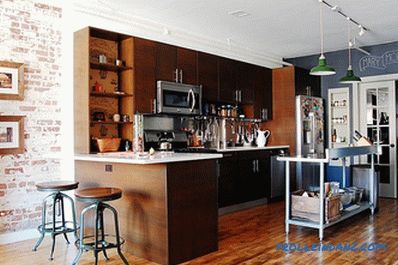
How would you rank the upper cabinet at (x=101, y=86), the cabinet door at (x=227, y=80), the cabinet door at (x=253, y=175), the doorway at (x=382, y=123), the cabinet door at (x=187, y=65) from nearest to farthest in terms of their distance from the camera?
the upper cabinet at (x=101, y=86), the cabinet door at (x=187, y=65), the cabinet door at (x=253, y=175), the cabinet door at (x=227, y=80), the doorway at (x=382, y=123)

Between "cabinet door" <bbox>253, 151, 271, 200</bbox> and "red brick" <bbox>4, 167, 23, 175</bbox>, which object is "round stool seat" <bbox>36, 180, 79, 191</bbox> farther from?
"cabinet door" <bbox>253, 151, 271, 200</bbox>

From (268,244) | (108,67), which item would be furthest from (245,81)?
(268,244)

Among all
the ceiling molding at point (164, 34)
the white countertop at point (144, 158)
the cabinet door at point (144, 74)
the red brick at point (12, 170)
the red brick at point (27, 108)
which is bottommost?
the red brick at point (12, 170)

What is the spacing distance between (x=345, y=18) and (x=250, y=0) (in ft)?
5.42

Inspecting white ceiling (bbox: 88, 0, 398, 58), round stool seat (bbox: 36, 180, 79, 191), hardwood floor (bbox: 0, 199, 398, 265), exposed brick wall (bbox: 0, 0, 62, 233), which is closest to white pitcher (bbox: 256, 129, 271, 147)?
white ceiling (bbox: 88, 0, 398, 58)

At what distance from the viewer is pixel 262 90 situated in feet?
23.1

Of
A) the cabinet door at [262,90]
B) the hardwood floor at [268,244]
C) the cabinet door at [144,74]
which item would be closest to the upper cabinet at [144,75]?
the cabinet door at [144,74]

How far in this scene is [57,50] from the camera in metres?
4.59

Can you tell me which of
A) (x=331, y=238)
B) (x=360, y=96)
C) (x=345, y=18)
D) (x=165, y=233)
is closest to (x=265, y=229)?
(x=331, y=238)

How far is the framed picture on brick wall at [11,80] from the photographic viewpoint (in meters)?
4.09

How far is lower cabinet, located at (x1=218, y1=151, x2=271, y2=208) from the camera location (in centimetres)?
555

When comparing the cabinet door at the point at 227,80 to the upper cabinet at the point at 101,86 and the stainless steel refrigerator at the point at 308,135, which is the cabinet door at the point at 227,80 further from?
the upper cabinet at the point at 101,86

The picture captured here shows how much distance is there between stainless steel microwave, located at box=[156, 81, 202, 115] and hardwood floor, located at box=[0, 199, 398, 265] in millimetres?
1649

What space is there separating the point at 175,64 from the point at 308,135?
10.2 ft
